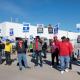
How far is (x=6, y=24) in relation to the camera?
42.8 metres

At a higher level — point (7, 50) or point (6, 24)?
point (6, 24)

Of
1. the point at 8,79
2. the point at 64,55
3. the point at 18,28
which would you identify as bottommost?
the point at 8,79

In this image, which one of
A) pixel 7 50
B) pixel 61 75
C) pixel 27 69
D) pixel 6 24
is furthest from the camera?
pixel 6 24

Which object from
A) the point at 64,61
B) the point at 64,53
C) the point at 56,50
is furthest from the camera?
the point at 56,50

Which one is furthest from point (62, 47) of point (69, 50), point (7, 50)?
point (7, 50)

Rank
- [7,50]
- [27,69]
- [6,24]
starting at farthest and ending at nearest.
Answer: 1. [6,24]
2. [7,50]
3. [27,69]

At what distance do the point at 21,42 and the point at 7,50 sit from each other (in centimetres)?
236

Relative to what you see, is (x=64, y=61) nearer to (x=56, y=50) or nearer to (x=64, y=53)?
(x=64, y=53)

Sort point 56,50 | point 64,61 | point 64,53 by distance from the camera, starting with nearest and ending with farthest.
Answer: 1. point 64,53
2. point 64,61
3. point 56,50

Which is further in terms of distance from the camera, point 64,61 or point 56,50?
point 56,50

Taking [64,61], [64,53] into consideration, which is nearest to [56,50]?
[64,61]

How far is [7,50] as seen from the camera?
54.0ft

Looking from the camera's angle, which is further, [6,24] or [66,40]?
[6,24]

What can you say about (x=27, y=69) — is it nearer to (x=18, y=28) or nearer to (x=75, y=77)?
(x=75, y=77)
